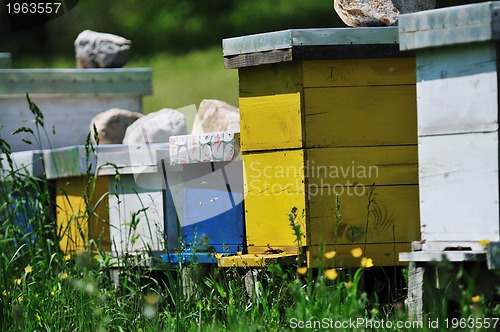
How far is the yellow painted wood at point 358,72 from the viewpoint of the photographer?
3.39m

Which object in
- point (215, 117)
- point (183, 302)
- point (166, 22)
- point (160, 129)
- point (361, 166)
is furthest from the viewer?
point (166, 22)

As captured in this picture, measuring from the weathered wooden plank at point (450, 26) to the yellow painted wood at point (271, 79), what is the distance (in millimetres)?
583

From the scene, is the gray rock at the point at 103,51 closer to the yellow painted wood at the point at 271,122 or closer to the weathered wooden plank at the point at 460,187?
the yellow painted wood at the point at 271,122

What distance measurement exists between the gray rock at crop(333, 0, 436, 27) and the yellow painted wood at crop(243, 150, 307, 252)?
2.33ft

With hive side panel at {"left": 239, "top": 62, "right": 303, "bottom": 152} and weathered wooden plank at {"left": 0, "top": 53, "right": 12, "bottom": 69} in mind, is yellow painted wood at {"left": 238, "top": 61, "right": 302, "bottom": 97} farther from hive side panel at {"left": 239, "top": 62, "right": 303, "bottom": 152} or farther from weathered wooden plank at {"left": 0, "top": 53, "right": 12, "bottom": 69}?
weathered wooden plank at {"left": 0, "top": 53, "right": 12, "bottom": 69}

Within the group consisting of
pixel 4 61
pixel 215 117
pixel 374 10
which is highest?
pixel 4 61

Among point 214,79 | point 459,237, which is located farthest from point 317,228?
point 214,79

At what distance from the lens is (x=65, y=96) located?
20.2 ft

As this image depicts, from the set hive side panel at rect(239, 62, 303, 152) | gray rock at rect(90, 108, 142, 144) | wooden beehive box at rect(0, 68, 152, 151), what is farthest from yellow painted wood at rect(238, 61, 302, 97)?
wooden beehive box at rect(0, 68, 152, 151)

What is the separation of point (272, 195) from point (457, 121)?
949 millimetres

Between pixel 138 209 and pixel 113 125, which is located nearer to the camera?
pixel 138 209

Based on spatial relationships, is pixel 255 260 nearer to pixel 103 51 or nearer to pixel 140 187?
pixel 140 187

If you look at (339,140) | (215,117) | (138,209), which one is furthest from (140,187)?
(339,140)

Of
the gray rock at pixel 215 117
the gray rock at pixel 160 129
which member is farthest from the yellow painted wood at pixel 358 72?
the gray rock at pixel 160 129
